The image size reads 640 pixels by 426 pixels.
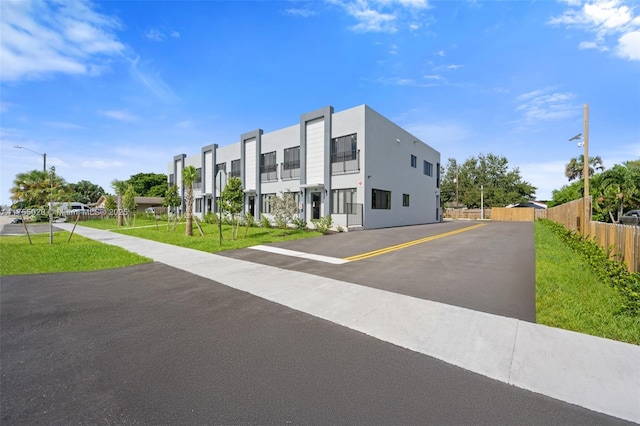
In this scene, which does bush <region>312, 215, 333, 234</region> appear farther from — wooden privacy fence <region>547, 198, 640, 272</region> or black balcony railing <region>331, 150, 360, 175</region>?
wooden privacy fence <region>547, 198, 640, 272</region>

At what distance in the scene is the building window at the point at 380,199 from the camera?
22484 mm

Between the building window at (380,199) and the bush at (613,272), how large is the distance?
13.0m

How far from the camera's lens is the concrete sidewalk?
297 cm

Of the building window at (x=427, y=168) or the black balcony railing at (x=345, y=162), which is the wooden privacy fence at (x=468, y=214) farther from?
the black balcony railing at (x=345, y=162)

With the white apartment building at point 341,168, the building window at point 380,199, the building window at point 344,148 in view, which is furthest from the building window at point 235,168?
the building window at point 380,199

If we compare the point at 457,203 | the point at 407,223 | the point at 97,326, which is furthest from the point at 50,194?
the point at 457,203

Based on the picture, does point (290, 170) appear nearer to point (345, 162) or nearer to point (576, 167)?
point (345, 162)

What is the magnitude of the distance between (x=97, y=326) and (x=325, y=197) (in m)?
18.7

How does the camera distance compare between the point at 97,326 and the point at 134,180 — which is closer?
the point at 97,326

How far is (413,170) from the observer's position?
30.0m

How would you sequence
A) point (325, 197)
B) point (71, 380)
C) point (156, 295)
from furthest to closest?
point (325, 197), point (156, 295), point (71, 380)

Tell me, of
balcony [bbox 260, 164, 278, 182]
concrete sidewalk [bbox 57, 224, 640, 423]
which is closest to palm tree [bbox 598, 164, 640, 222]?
concrete sidewalk [bbox 57, 224, 640, 423]

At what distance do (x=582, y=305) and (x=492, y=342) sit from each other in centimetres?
265

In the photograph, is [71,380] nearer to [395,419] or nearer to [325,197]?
[395,419]
